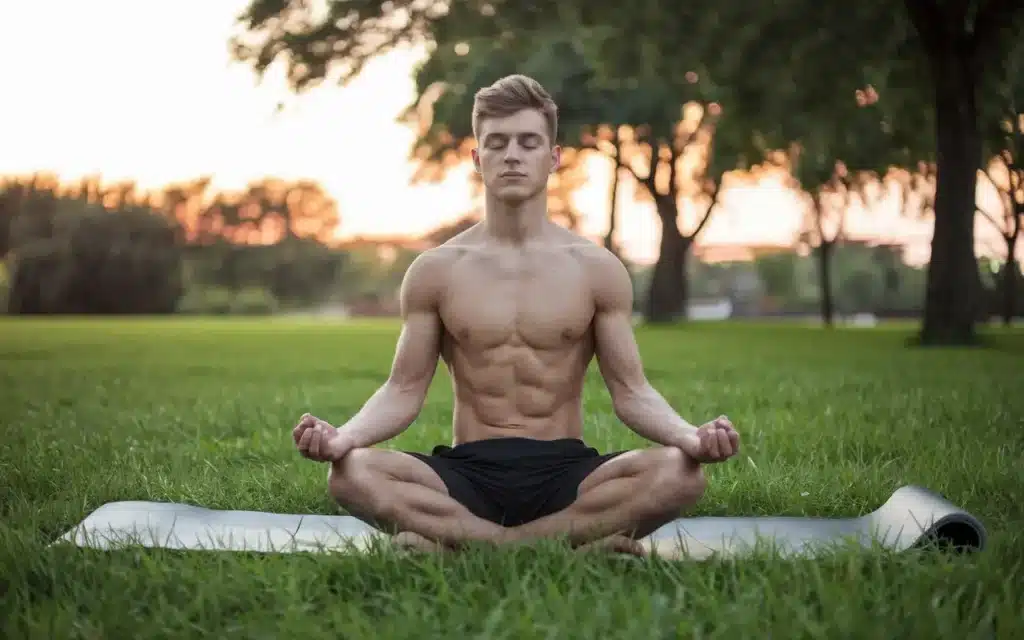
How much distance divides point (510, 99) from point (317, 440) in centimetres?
146

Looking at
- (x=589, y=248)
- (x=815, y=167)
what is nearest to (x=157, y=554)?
(x=589, y=248)

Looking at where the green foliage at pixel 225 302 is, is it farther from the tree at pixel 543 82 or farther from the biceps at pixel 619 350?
the biceps at pixel 619 350

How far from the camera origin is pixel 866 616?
2.84 m

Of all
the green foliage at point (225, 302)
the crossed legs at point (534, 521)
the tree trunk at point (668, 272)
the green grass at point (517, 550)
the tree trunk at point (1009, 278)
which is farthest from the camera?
the green foliage at point (225, 302)

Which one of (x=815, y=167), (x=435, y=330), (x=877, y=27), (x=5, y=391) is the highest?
(x=877, y=27)

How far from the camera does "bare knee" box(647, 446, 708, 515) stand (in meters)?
3.42

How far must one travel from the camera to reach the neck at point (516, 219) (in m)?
3.82

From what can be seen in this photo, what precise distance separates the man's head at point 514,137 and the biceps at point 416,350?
1.87 ft

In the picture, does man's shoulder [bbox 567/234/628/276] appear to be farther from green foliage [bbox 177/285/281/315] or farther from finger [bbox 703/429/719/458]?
green foliage [bbox 177/285/281/315]

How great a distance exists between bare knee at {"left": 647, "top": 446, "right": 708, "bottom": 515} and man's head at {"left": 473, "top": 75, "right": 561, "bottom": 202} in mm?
1110

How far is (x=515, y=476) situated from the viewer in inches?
144

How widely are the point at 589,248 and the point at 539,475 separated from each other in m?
0.90

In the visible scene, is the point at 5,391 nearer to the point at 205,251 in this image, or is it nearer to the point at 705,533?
the point at 705,533

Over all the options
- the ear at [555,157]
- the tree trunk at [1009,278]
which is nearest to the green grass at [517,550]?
the ear at [555,157]
